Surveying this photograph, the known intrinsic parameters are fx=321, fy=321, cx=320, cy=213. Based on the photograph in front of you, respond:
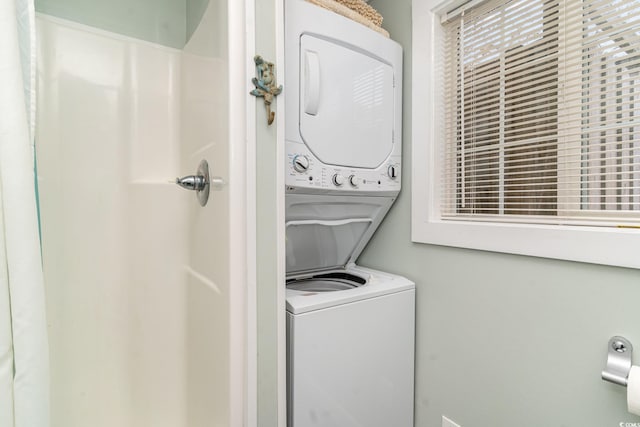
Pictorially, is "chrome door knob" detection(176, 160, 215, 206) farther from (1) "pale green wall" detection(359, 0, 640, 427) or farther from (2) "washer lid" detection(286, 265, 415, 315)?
(1) "pale green wall" detection(359, 0, 640, 427)

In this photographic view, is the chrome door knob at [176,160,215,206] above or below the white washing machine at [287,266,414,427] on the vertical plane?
above

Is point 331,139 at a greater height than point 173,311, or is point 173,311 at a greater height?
point 331,139

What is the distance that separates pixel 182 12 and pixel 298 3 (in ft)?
2.60

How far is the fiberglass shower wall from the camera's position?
4.55 feet

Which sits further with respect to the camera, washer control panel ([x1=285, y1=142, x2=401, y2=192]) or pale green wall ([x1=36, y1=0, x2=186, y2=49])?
pale green wall ([x1=36, y1=0, x2=186, y2=49])

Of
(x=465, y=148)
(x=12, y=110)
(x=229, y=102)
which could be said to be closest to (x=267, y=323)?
(x=229, y=102)

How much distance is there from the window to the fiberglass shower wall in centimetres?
99

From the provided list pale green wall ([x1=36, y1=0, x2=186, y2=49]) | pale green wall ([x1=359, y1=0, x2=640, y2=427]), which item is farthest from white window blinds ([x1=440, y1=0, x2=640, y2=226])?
pale green wall ([x1=36, y1=0, x2=186, y2=49])

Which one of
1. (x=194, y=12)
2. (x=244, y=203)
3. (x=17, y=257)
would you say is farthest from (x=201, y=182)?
(x=194, y=12)

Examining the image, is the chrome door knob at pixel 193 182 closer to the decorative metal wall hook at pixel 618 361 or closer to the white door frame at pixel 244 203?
the white door frame at pixel 244 203

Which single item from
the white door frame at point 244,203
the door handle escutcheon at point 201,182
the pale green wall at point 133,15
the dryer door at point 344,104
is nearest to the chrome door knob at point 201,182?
the door handle escutcheon at point 201,182

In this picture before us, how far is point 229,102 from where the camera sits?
3.17 feet

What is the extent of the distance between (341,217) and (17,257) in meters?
1.17

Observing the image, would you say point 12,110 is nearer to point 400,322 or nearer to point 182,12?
point 182,12
